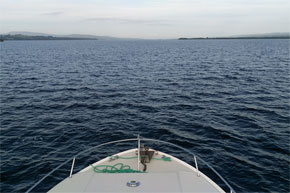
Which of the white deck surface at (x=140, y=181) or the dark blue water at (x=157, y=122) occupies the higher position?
the white deck surface at (x=140, y=181)

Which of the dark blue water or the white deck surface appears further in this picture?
the dark blue water

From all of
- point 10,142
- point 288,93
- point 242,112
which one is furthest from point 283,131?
point 10,142

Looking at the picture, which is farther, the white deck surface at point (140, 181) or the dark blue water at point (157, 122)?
the dark blue water at point (157, 122)

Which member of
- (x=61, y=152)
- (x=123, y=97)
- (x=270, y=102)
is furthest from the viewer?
(x=123, y=97)

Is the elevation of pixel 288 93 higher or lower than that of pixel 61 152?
higher

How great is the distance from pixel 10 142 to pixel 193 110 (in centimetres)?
1774

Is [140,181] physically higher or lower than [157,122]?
Answer: higher

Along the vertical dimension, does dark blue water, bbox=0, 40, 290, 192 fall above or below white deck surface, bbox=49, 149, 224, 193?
below

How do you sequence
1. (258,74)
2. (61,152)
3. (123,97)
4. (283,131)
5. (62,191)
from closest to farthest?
(62,191)
(61,152)
(283,131)
(123,97)
(258,74)

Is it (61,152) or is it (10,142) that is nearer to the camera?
(61,152)

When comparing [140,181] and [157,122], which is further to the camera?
[157,122]

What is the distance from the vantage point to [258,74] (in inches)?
1748

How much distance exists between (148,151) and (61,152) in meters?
9.07

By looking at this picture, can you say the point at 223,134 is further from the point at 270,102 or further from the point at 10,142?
the point at 10,142
